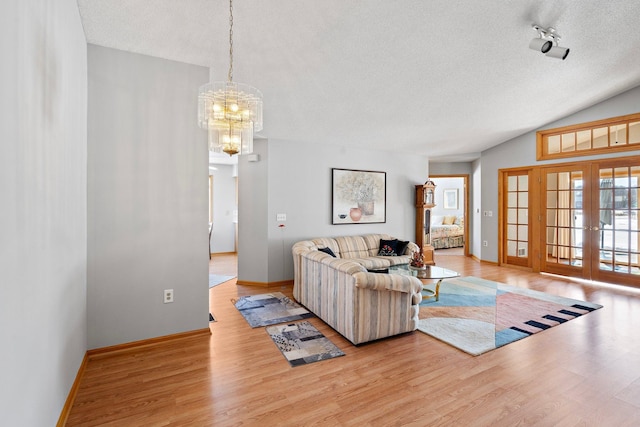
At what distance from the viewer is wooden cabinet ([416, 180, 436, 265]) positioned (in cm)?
643

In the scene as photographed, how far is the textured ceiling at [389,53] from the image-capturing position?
243 cm

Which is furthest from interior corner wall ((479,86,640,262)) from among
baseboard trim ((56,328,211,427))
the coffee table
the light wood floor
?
baseboard trim ((56,328,211,427))

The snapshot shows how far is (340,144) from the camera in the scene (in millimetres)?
5535

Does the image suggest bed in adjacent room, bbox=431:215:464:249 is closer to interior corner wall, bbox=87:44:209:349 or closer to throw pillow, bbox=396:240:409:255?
throw pillow, bbox=396:240:409:255

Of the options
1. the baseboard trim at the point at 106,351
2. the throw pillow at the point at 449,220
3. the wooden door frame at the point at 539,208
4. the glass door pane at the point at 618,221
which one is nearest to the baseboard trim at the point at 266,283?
the baseboard trim at the point at 106,351

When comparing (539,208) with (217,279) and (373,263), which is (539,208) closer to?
(373,263)

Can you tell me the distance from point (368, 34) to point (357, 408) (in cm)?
307

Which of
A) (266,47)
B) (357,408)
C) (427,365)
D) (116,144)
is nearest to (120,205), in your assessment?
(116,144)

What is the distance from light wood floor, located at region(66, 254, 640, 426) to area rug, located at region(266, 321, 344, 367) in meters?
0.09

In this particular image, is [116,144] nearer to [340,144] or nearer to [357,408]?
[357,408]

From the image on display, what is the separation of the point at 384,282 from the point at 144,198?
2353 millimetres

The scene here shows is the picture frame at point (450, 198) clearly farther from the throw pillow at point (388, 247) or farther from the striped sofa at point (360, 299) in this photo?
the striped sofa at point (360, 299)

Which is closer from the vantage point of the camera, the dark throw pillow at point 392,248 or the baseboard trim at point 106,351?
the baseboard trim at point 106,351

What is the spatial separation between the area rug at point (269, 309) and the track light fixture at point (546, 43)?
3.73 metres
